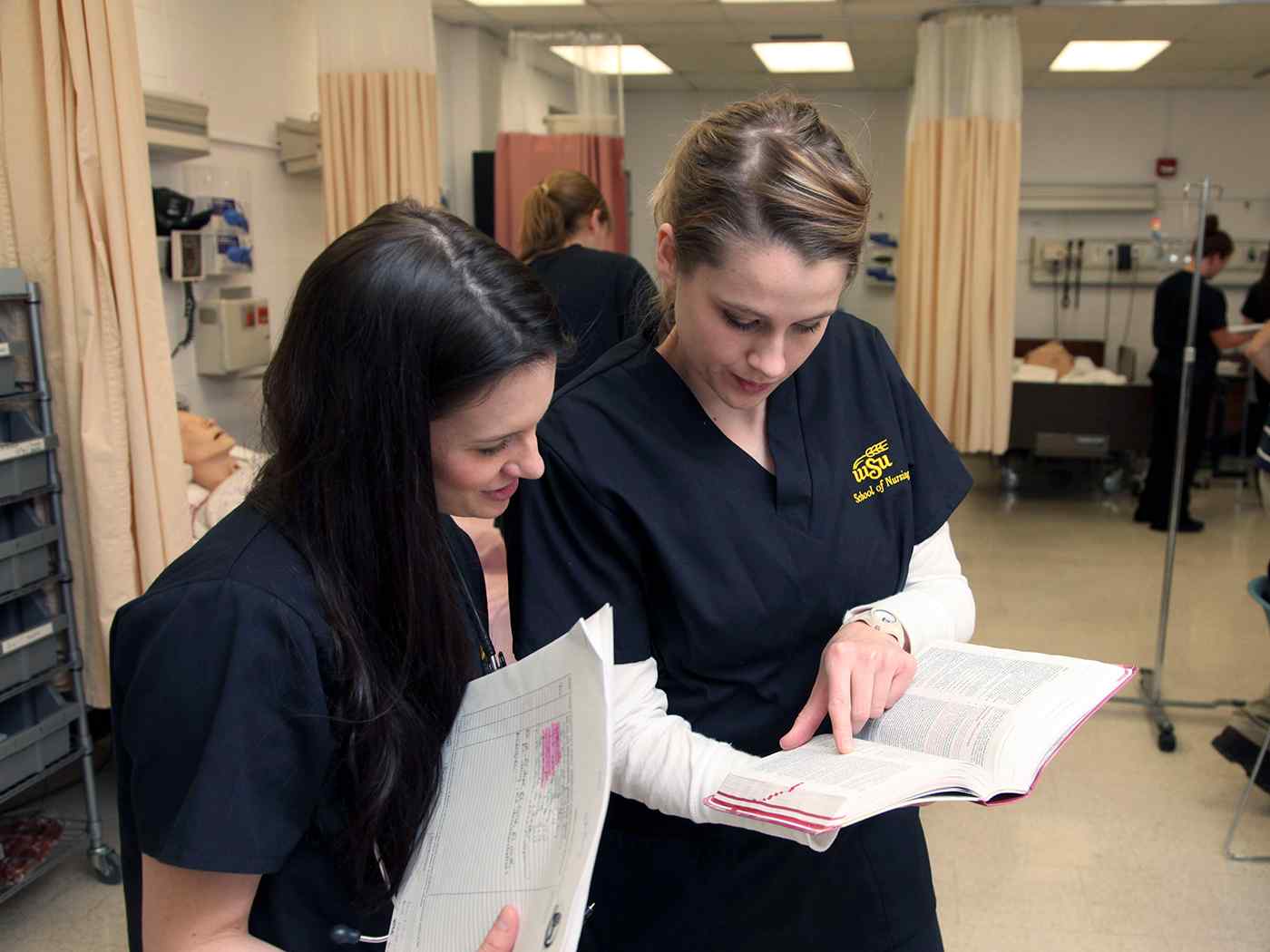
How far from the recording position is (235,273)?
416 centimetres

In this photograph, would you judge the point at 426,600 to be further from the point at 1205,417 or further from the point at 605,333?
the point at 1205,417

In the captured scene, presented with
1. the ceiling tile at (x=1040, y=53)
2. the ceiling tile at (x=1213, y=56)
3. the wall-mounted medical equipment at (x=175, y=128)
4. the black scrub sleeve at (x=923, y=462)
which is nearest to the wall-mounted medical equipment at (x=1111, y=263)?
the ceiling tile at (x=1213, y=56)

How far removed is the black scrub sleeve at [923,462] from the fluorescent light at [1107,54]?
592 centimetres

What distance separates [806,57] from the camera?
705 cm

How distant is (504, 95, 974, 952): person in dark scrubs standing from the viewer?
42.5 inches

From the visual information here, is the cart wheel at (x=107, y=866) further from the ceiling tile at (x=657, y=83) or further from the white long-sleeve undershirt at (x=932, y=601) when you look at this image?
the ceiling tile at (x=657, y=83)

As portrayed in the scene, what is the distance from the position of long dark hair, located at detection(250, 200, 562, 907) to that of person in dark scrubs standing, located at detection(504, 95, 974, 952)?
23 centimetres

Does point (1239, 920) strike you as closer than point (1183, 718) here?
Yes

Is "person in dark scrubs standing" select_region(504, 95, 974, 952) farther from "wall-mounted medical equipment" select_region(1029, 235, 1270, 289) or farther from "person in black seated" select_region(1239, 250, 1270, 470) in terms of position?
"wall-mounted medical equipment" select_region(1029, 235, 1270, 289)

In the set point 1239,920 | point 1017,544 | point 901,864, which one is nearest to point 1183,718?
point 1239,920

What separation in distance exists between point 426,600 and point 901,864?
633mm

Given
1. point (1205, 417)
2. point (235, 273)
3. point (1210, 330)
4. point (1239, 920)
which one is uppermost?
point (235, 273)

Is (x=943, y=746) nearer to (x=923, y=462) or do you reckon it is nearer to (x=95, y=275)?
(x=923, y=462)

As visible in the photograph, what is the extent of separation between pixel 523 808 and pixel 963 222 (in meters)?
4.86
